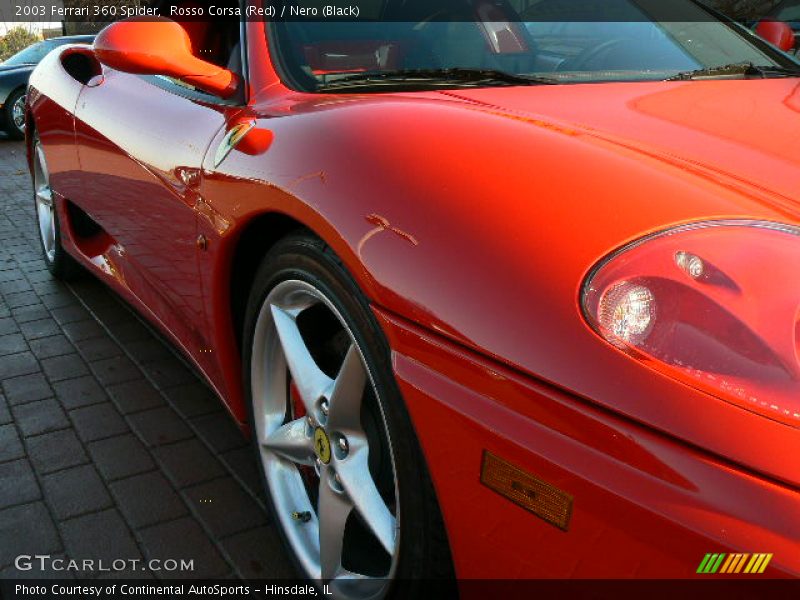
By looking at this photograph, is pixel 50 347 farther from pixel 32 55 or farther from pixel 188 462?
pixel 32 55

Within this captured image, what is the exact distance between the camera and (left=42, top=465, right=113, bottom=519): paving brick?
2.24 meters

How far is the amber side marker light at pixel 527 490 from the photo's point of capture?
1.08m

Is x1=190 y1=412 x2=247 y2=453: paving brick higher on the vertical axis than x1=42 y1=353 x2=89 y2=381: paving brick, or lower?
higher

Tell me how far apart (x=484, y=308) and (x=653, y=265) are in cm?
24

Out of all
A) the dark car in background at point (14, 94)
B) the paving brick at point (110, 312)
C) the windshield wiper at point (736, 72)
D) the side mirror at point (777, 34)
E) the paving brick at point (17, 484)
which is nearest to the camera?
the windshield wiper at point (736, 72)

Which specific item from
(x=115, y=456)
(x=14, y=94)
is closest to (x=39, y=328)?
(x=115, y=456)

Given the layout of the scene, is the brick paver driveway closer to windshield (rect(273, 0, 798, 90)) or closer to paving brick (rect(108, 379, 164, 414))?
paving brick (rect(108, 379, 164, 414))

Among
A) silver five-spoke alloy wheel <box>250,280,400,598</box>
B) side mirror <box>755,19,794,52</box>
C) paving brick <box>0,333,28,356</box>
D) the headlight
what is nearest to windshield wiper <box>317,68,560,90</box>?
silver five-spoke alloy wheel <box>250,280,400,598</box>

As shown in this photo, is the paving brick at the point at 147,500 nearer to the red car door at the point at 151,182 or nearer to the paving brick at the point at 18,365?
the red car door at the point at 151,182

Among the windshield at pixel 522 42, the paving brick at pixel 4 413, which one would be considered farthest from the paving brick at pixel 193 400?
the windshield at pixel 522 42

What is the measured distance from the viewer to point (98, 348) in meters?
3.36

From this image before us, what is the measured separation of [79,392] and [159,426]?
452 millimetres

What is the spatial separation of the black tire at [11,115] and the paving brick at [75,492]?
967 centimetres

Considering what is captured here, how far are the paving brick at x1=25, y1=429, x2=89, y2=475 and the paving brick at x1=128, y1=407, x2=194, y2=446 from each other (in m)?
0.20
